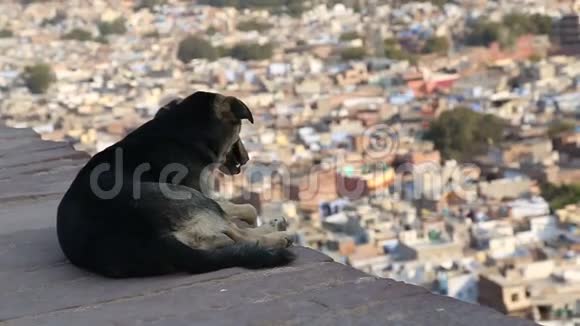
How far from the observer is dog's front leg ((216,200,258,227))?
1.71m

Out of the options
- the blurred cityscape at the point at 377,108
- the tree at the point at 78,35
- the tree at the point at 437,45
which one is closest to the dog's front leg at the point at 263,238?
the blurred cityscape at the point at 377,108

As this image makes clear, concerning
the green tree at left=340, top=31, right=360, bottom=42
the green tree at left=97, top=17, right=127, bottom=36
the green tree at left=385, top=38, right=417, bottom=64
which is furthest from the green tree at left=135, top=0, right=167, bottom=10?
the green tree at left=385, top=38, right=417, bottom=64

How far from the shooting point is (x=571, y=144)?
750 inches

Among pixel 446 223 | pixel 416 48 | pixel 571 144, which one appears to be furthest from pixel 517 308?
pixel 416 48

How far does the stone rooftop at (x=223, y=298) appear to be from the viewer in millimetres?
1269

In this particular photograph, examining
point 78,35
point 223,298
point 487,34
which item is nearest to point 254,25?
point 78,35

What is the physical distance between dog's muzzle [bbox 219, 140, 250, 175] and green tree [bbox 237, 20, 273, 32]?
32.5 m

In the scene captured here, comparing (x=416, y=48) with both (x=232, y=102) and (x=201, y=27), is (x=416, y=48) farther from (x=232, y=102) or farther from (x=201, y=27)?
(x=232, y=102)

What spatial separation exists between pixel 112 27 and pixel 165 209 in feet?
110

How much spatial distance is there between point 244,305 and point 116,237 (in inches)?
9.3

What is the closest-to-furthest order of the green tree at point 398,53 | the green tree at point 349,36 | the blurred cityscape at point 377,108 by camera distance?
the blurred cityscape at point 377,108 < the green tree at point 398,53 < the green tree at point 349,36

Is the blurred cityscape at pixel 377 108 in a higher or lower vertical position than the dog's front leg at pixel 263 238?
lower

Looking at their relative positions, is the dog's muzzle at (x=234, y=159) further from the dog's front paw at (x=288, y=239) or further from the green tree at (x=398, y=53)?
the green tree at (x=398, y=53)

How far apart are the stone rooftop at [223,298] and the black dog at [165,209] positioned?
0.08ft
